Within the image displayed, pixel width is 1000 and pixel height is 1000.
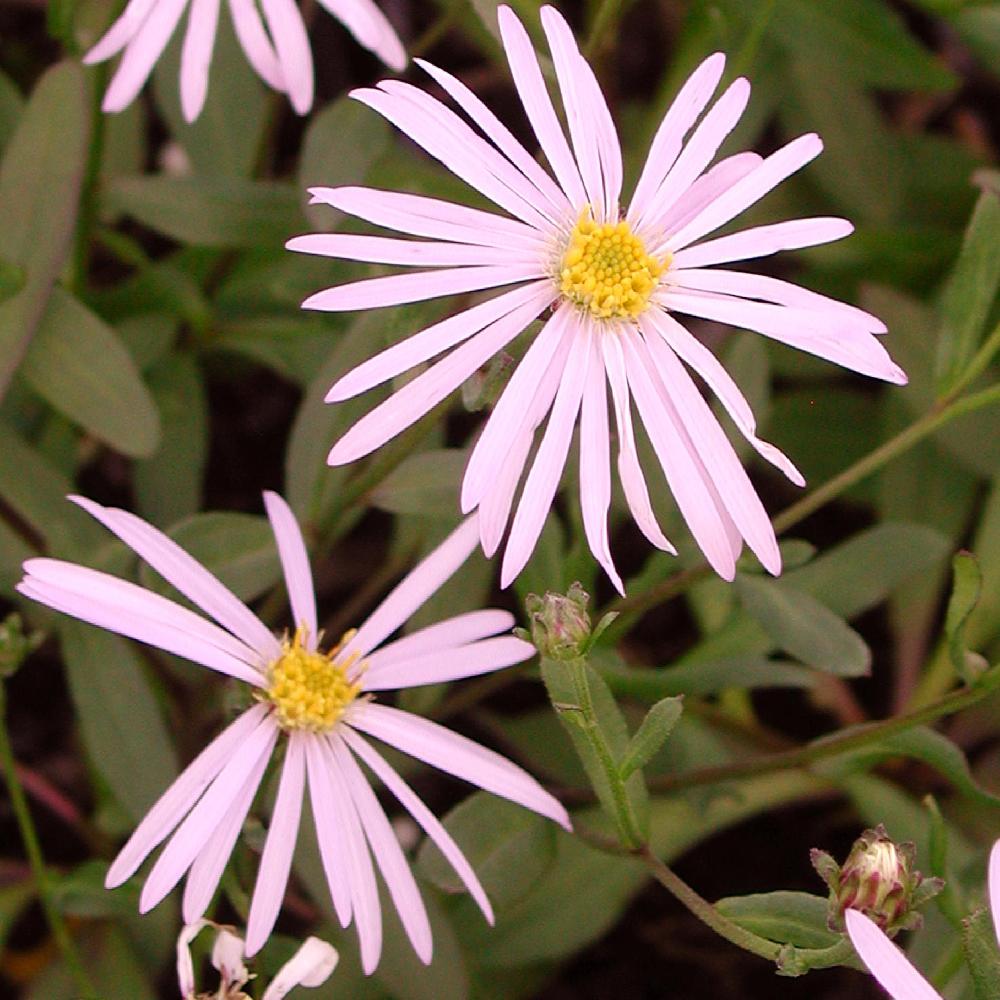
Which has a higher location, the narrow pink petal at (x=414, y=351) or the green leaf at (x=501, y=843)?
the narrow pink petal at (x=414, y=351)

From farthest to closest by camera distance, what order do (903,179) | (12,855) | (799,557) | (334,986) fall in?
(903,179), (12,855), (334,986), (799,557)

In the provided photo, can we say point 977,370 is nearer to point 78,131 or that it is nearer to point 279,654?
point 279,654

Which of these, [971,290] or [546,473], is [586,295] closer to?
[546,473]

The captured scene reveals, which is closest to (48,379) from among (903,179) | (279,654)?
(279,654)

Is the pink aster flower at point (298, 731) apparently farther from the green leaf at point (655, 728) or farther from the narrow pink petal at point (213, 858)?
the green leaf at point (655, 728)

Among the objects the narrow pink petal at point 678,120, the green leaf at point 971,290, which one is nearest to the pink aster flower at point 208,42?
the narrow pink petal at point 678,120
